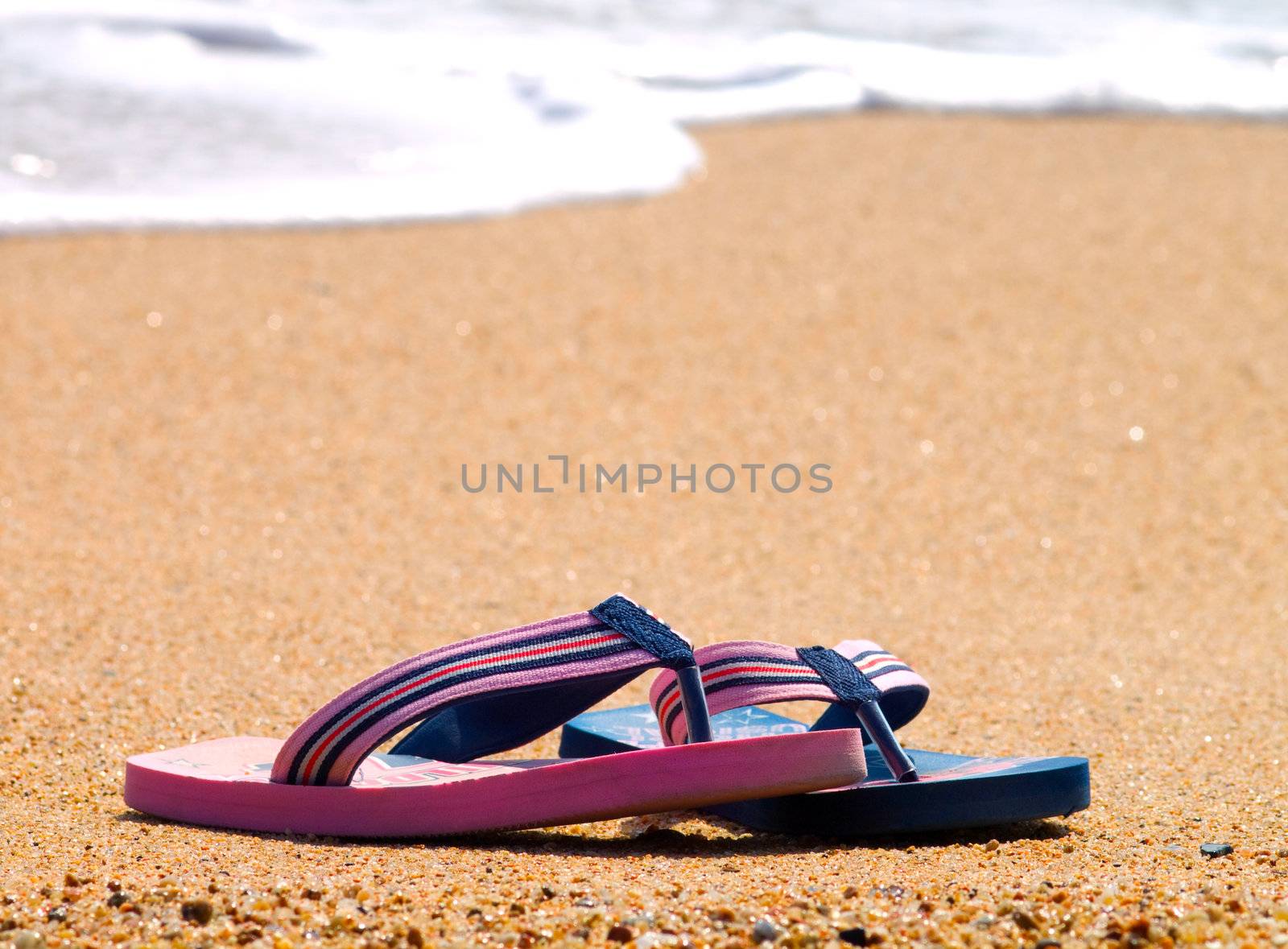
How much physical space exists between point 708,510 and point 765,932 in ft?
6.88

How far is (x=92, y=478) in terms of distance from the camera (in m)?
3.29

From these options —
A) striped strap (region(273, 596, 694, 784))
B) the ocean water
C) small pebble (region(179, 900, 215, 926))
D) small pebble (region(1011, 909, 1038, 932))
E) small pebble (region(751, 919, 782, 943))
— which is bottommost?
small pebble (region(179, 900, 215, 926))

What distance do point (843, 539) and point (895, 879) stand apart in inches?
69.4

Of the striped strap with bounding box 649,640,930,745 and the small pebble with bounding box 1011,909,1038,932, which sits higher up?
the striped strap with bounding box 649,640,930,745

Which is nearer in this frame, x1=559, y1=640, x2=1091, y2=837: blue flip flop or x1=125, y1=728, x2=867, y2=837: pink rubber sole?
x1=125, y1=728, x2=867, y2=837: pink rubber sole

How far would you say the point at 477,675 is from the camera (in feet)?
5.83

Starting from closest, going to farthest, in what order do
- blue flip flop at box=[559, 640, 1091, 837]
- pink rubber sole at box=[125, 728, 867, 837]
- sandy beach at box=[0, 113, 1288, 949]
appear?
sandy beach at box=[0, 113, 1288, 949] < pink rubber sole at box=[125, 728, 867, 837] < blue flip flop at box=[559, 640, 1091, 837]

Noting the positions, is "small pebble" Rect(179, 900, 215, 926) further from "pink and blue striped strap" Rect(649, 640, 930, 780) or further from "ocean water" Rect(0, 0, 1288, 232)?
"ocean water" Rect(0, 0, 1288, 232)

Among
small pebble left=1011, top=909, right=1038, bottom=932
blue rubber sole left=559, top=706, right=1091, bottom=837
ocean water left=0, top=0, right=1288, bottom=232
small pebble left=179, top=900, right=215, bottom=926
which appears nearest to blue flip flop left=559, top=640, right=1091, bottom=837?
blue rubber sole left=559, top=706, right=1091, bottom=837

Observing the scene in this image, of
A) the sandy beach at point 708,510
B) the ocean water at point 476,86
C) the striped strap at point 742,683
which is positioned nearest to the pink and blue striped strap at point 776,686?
the striped strap at point 742,683

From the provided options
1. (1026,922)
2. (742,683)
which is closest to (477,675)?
(742,683)

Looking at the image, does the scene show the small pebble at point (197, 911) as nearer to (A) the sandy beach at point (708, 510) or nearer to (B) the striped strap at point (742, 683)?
(A) the sandy beach at point (708, 510)

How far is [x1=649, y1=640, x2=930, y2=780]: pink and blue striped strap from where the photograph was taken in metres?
1.81

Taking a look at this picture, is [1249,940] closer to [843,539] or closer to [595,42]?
[843,539]
